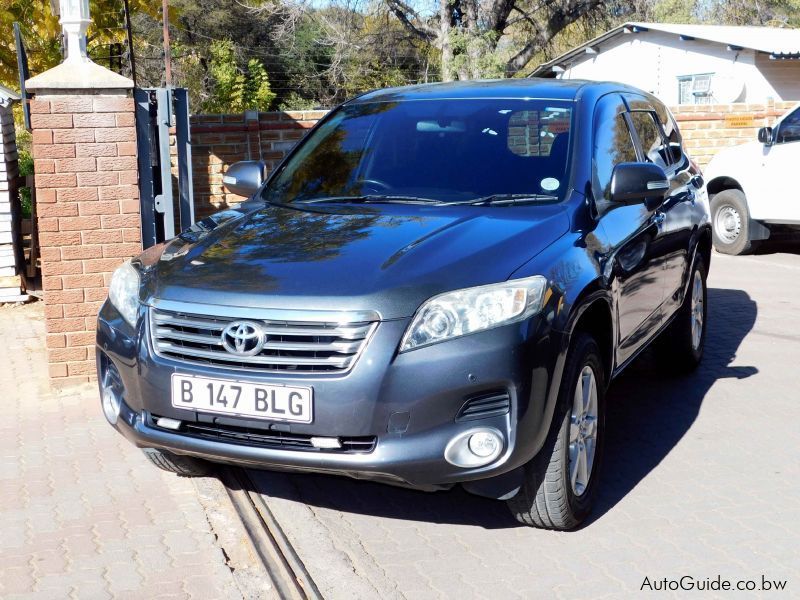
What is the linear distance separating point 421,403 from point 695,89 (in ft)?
79.7

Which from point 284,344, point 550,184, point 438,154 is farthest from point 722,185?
point 284,344

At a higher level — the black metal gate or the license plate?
the black metal gate

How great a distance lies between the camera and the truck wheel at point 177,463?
458cm

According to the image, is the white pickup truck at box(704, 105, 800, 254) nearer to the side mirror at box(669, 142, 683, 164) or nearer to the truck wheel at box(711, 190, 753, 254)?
the truck wheel at box(711, 190, 753, 254)

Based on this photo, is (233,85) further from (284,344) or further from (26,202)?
(284,344)

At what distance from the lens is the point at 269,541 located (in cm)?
409

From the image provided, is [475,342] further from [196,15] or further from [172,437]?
[196,15]

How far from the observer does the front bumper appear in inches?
135

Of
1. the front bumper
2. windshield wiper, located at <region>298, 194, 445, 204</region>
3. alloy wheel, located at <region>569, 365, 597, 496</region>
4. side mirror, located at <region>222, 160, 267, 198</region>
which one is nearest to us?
the front bumper

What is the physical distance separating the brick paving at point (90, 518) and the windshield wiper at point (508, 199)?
5.83 feet

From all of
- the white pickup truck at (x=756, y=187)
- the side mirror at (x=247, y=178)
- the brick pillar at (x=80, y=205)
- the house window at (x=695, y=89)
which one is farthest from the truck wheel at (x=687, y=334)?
the house window at (x=695, y=89)

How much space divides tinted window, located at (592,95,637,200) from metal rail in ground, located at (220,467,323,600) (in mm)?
1989

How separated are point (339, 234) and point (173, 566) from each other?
56.5 inches

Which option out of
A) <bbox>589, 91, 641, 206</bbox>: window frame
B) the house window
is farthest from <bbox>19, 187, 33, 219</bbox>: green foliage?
the house window
